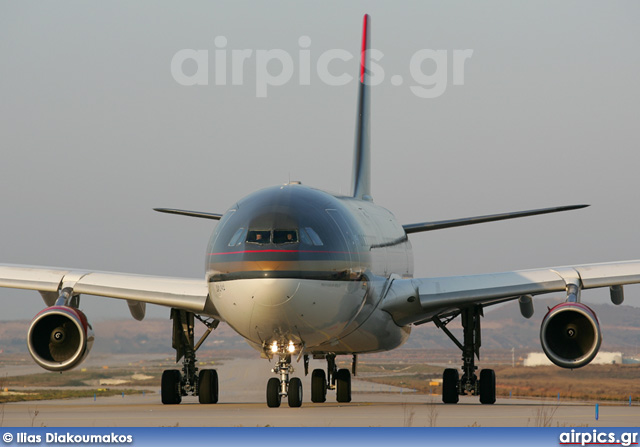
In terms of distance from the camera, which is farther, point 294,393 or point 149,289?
point 149,289

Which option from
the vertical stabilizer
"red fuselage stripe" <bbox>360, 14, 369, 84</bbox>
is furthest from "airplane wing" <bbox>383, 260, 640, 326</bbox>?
"red fuselage stripe" <bbox>360, 14, 369, 84</bbox>

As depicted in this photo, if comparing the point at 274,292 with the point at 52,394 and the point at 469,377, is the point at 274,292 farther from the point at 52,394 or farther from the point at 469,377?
the point at 52,394

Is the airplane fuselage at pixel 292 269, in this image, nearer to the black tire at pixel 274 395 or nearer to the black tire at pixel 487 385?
the black tire at pixel 274 395

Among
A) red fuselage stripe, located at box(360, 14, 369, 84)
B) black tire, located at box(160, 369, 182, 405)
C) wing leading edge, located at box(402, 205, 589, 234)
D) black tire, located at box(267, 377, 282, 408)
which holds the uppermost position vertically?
red fuselage stripe, located at box(360, 14, 369, 84)

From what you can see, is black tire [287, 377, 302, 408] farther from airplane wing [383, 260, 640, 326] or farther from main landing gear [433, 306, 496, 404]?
main landing gear [433, 306, 496, 404]

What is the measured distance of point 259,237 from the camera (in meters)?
18.6

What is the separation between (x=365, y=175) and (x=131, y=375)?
52.4 ft

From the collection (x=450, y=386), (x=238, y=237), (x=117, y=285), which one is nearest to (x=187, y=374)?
(x=117, y=285)

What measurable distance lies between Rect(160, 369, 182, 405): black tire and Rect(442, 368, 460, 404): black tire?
18.6 feet

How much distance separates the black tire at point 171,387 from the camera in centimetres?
2344

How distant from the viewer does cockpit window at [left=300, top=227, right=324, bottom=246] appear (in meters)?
18.9

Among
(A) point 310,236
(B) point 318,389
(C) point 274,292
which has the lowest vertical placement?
(B) point 318,389

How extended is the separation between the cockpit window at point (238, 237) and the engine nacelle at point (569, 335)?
5.74 metres

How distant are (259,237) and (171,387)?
6091 millimetres
